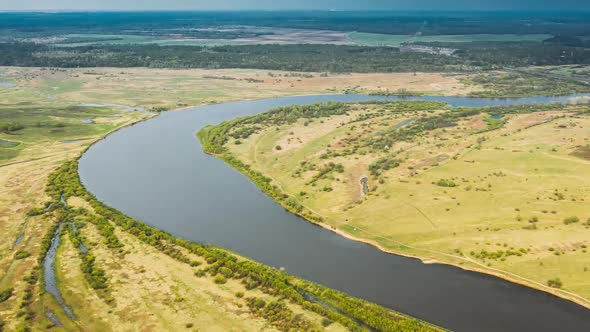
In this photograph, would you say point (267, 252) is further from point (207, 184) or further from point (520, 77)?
point (520, 77)

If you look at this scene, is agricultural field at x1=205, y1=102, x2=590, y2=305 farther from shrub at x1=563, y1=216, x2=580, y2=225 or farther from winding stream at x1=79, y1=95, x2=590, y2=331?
winding stream at x1=79, y1=95, x2=590, y2=331

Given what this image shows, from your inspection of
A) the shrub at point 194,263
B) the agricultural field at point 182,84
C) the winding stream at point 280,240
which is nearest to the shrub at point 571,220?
the winding stream at point 280,240

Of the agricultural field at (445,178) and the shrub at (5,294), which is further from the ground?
the agricultural field at (445,178)

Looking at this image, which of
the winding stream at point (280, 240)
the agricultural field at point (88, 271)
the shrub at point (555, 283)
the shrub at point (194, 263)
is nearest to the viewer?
the agricultural field at point (88, 271)

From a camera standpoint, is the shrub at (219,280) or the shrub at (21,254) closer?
the shrub at (219,280)

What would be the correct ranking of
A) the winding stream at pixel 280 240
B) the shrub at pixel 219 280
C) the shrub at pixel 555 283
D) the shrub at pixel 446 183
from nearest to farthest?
1. the winding stream at pixel 280 240
2. the shrub at pixel 555 283
3. the shrub at pixel 219 280
4. the shrub at pixel 446 183

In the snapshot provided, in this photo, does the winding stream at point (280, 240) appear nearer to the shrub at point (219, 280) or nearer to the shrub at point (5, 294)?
the shrub at point (219, 280)

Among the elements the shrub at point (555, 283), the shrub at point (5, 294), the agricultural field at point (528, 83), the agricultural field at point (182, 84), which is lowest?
the shrub at point (5, 294)

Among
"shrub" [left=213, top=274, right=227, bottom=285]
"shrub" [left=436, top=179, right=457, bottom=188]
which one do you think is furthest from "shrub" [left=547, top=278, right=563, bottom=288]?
"shrub" [left=213, top=274, right=227, bottom=285]
